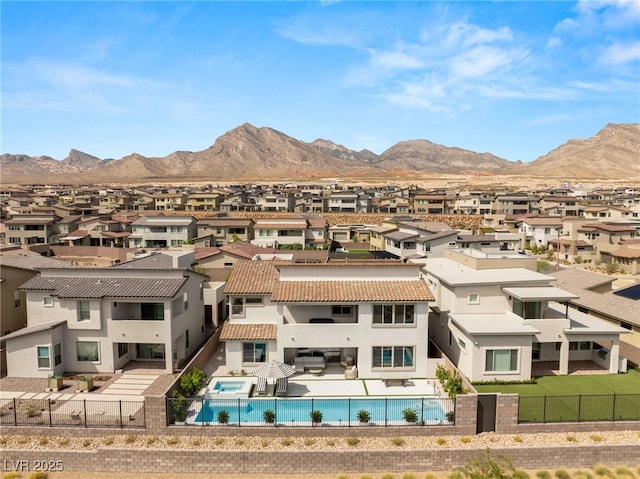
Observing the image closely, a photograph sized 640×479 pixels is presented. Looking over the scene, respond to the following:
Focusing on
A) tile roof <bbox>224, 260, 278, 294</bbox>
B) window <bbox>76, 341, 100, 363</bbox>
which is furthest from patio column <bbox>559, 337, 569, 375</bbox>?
window <bbox>76, 341, 100, 363</bbox>

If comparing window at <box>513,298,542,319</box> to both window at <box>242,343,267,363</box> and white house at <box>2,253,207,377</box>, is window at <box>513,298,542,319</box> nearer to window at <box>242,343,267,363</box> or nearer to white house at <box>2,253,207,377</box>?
window at <box>242,343,267,363</box>

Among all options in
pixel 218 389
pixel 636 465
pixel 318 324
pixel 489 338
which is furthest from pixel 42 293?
pixel 636 465

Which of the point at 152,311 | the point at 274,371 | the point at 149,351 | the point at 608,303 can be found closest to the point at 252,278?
the point at 152,311

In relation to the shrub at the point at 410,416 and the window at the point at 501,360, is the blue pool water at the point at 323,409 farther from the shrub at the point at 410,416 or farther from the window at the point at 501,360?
the window at the point at 501,360

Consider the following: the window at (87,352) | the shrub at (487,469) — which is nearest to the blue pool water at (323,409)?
the shrub at (487,469)

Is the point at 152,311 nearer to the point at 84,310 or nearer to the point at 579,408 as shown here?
the point at 84,310

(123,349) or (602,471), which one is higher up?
(123,349)
